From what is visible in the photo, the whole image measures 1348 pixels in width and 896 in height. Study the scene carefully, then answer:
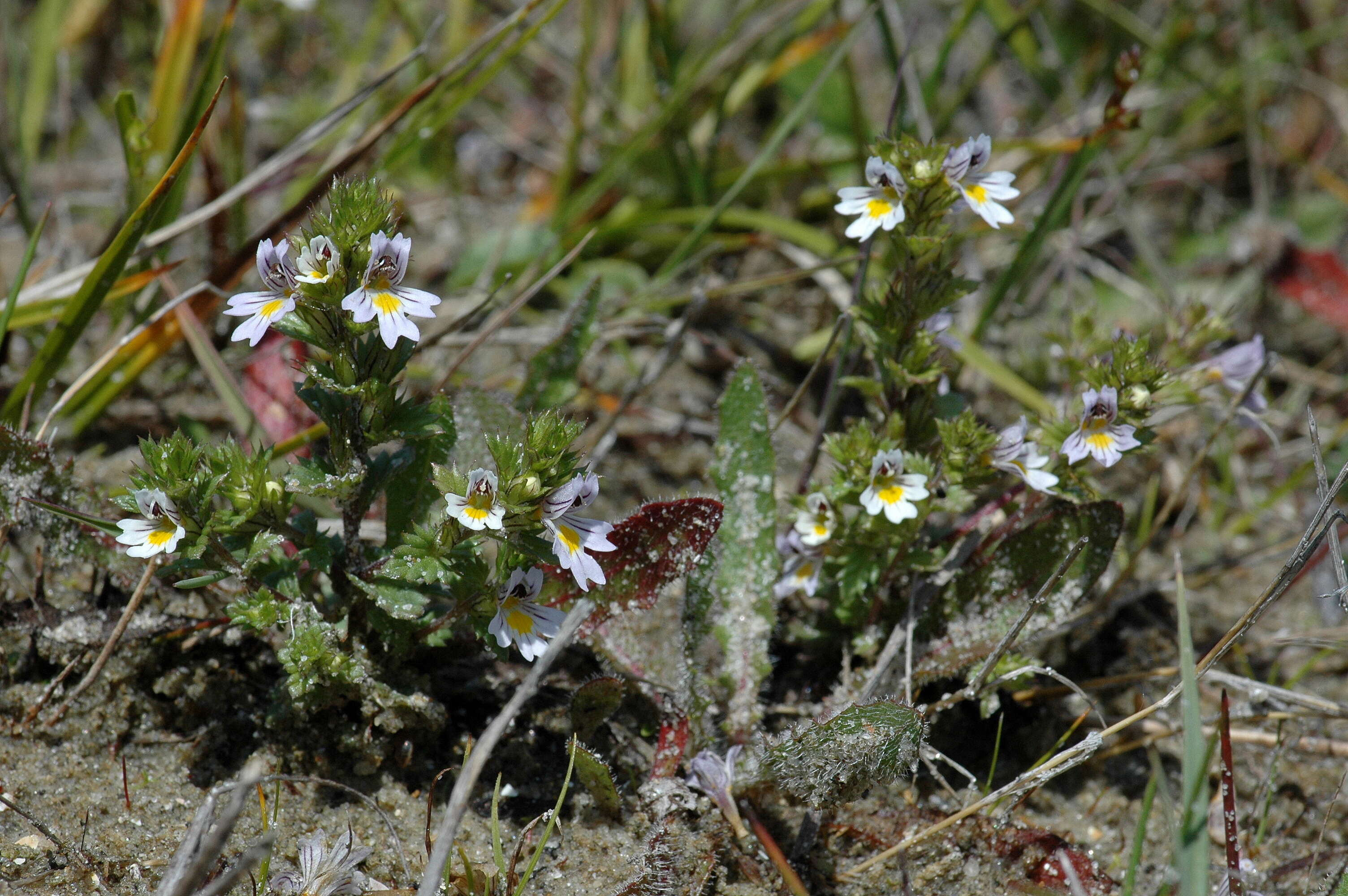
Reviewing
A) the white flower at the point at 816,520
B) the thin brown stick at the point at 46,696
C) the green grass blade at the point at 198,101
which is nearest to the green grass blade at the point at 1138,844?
the white flower at the point at 816,520

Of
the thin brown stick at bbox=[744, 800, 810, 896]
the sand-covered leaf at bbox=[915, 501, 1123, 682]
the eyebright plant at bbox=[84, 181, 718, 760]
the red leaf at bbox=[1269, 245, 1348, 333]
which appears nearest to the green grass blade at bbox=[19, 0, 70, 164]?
the eyebright plant at bbox=[84, 181, 718, 760]

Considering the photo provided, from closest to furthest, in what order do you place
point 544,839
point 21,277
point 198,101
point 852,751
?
point 544,839
point 852,751
point 21,277
point 198,101

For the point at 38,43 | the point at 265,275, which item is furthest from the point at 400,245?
the point at 38,43

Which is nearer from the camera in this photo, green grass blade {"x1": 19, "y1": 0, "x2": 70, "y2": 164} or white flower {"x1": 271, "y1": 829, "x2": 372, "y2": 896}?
white flower {"x1": 271, "y1": 829, "x2": 372, "y2": 896}

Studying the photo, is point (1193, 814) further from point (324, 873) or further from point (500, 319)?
point (500, 319)

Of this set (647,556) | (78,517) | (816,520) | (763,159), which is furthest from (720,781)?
(763,159)

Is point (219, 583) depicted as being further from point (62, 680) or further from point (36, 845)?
point (36, 845)

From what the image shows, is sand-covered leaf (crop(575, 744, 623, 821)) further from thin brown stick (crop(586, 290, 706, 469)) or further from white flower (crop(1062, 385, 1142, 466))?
white flower (crop(1062, 385, 1142, 466))
